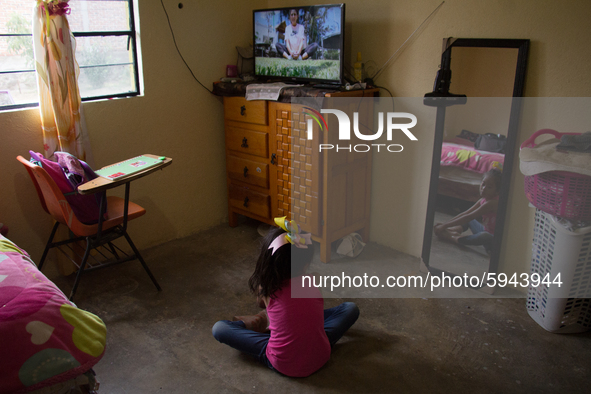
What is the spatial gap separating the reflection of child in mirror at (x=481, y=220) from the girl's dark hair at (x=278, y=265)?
47.3 inches

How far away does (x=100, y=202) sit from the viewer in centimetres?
246

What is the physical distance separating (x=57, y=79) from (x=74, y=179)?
597 mm

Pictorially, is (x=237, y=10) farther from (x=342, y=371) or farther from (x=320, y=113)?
(x=342, y=371)

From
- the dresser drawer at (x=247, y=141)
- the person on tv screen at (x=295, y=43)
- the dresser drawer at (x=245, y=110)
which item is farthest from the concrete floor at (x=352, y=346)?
the person on tv screen at (x=295, y=43)

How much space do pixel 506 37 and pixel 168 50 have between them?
211 cm

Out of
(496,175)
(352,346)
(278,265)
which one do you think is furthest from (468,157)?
(278,265)

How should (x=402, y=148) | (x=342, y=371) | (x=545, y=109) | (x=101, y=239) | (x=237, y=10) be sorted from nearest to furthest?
(x=342, y=371), (x=545, y=109), (x=101, y=239), (x=402, y=148), (x=237, y=10)

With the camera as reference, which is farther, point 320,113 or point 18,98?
point 320,113

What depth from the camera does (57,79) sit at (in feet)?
8.30

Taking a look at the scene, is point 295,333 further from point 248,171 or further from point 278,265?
point 248,171

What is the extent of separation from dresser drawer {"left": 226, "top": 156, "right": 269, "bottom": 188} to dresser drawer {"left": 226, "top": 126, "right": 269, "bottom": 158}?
0.07 meters

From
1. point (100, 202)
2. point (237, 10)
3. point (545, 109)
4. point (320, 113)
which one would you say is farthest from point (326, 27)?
point (100, 202)

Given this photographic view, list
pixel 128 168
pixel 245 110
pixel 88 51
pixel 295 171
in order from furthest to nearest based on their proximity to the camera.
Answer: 1. pixel 245 110
2. pixel 295 171
3. pixel 88 51
4. pixel 128 168

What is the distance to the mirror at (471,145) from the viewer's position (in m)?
2.46
